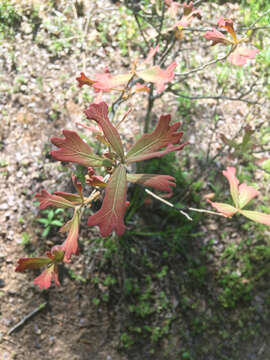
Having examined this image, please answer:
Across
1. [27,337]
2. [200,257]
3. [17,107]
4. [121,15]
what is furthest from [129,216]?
[121,15]

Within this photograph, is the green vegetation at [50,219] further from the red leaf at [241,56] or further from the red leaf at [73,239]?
the red leaf at [241,56]

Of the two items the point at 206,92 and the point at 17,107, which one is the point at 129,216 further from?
the point at 206,92

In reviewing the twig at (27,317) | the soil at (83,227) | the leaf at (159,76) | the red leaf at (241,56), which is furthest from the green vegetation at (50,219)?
the red leaf at (241,56)

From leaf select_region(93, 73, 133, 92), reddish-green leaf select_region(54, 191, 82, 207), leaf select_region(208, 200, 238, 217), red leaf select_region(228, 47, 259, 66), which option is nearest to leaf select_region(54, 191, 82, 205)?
reddish-green leaf select_region(54, 191, 82, 207)

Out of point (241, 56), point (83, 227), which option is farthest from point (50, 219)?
point (241, 56)

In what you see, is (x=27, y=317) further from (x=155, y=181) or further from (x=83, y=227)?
(x=155, y=181)
